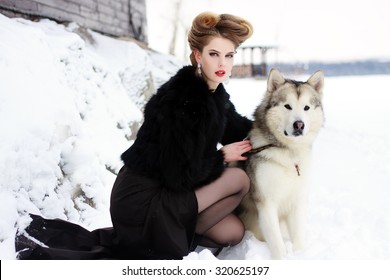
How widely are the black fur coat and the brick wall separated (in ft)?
11.9

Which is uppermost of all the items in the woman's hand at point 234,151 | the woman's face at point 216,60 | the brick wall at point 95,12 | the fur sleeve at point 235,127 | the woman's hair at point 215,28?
the brick wall at point 95,12

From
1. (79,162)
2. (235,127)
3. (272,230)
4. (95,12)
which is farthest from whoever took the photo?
(95,12)

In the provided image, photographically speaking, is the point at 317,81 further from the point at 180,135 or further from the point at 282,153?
the point at 180,135

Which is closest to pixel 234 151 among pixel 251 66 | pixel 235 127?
pixel 235 127

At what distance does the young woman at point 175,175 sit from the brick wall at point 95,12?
3.59 meters

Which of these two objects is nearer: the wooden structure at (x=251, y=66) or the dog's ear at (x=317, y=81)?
the dog's ear at (x=317, y=81)

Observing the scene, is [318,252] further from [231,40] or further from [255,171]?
[231,40]

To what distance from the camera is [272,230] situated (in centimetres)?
241

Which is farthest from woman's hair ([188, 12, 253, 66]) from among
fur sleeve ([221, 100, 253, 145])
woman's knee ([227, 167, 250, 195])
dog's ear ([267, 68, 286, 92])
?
woman's knee ([227, 167, 250, 195])

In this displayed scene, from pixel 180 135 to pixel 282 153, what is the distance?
821 millimetres

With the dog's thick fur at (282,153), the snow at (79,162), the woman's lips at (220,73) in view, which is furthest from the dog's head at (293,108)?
the snow at (79,162)

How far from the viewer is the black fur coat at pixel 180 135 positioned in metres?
2.02

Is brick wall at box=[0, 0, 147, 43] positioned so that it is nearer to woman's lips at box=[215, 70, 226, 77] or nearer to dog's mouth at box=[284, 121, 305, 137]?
woman's lips at box=[215, 70, 226, 77]

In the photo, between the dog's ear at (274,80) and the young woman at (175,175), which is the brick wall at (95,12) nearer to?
the young woman at (175,175)
